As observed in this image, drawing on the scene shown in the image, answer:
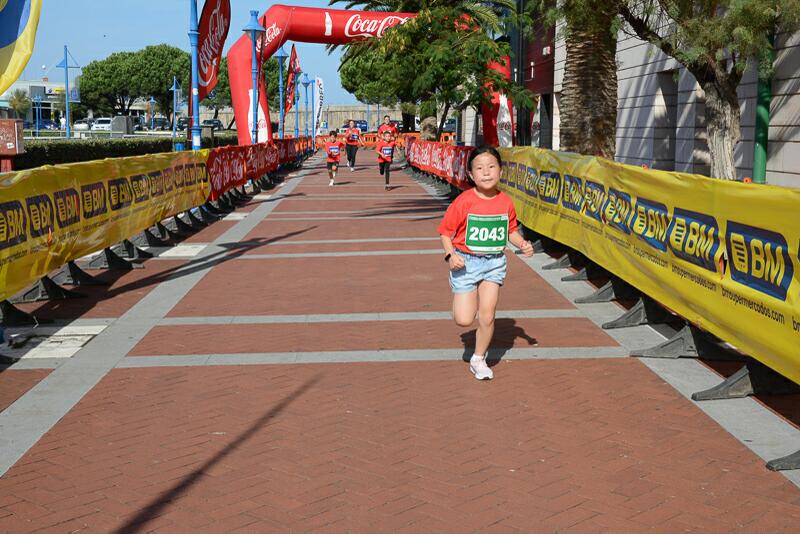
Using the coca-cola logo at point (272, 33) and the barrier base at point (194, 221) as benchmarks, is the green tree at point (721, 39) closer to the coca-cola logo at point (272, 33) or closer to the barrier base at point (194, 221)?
the barrier base at point (194, 221)

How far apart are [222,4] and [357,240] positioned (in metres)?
7.79

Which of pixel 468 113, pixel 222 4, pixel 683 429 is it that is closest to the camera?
pixel 683 429

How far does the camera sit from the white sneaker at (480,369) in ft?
22.7

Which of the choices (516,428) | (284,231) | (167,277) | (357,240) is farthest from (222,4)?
(516,428)

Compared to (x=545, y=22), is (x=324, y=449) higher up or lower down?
lower down

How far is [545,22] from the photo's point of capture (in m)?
15.6

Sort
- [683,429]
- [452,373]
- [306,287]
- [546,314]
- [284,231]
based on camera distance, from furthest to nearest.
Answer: [284,231], [306,287], [546,314], [452,373], [683,429]

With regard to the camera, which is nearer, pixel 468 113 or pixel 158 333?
pixel 158 333

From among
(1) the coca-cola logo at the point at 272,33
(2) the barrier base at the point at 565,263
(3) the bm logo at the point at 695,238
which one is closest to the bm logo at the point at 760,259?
(3) the bm logo at the point at 695,238

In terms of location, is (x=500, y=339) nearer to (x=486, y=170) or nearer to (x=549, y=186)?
(x=486, y=170)

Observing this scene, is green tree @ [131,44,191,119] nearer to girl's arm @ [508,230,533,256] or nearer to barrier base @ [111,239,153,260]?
Result: barrier base @ [111,239,153,260]

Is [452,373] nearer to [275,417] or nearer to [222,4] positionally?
[275,417]

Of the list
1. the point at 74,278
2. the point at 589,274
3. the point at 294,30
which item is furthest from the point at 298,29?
the point at 589,274

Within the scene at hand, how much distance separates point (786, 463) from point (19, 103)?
12305 cm
